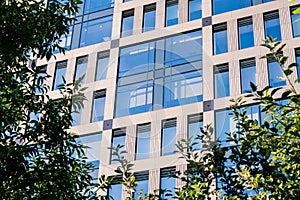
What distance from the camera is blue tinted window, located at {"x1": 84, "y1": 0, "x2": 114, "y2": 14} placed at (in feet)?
99.9

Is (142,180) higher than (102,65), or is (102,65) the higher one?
(102,65)

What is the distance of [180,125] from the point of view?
81.4 feet

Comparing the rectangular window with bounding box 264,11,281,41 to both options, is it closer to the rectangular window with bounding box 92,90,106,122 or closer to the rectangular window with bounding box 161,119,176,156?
the rectangular window with bounding box 161,119,176,156

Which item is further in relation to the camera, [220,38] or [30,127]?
[220,38]

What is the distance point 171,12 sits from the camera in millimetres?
28797

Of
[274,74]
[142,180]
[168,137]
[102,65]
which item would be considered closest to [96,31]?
[102,65]

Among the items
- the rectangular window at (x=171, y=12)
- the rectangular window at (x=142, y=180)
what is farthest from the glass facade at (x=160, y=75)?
the rectangular window at (x=142, y=180)

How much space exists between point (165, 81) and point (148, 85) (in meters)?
0.96

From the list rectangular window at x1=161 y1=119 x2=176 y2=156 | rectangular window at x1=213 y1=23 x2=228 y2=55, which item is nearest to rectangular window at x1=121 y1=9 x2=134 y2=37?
rectangular window at x1=213 y1=23 x2=228 y2=55

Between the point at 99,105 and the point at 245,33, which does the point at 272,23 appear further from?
the point at 99,105

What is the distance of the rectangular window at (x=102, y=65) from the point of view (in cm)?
2784

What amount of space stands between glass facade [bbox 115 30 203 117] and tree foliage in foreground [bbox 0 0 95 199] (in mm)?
13968

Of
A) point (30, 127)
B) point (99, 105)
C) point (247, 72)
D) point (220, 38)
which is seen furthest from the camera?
point (99, 105)

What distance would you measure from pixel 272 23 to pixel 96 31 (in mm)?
9434
